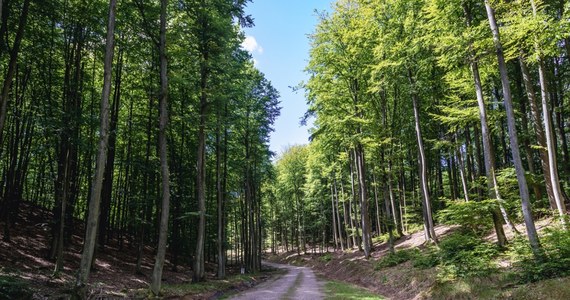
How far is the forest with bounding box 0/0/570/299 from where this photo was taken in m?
9.87

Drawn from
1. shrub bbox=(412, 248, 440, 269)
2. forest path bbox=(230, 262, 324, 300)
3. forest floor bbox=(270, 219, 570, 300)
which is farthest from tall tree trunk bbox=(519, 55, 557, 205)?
forest path bbox=(230, 262, 324, 300)

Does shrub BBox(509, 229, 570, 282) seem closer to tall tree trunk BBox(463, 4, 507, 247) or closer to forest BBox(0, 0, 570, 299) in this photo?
forest BBox(0, 0, 570, 299)

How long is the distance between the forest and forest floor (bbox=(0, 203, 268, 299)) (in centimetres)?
22

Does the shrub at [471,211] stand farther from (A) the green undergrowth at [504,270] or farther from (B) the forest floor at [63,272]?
(B) the forest floor at [63,272]

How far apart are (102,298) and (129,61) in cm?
1320

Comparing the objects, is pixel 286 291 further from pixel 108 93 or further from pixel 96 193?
pixel 108 93

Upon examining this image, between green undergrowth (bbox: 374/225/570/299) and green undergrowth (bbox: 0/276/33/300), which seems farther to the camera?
green undergrowth (bbox: 0/276/33/300)

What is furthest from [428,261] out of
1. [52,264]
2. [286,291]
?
[52,264]

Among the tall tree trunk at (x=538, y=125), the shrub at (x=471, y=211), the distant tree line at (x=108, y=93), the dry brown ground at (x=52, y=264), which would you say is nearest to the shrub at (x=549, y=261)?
the shrub at (x=471, y=211)

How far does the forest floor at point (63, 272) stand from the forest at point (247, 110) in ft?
0.74

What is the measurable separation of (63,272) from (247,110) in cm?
1630

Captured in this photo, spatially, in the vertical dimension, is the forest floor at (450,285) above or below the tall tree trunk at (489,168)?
below

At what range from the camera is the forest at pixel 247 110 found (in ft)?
32.4

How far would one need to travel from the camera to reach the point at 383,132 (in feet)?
63.3
